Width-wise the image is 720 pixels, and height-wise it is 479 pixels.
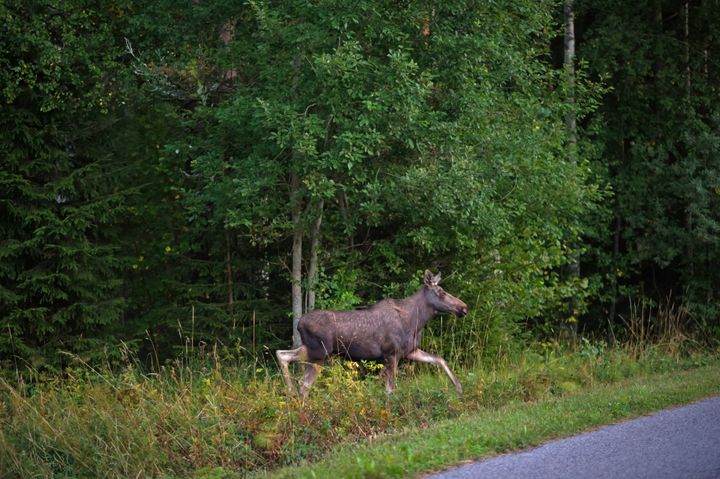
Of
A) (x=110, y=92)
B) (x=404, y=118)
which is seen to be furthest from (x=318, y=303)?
(x=110, y=92)

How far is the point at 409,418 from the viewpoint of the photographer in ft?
35.1

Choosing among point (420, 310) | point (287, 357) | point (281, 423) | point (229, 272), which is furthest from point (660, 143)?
point (281, 423)

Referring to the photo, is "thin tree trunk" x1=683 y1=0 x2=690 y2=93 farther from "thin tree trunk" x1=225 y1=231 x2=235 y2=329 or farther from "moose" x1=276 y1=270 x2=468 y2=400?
"moose" x1=276 y1=270 x2=468 y2=400

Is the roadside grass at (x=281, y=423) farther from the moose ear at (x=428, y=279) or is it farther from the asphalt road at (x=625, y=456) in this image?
the moose ear at (x=428, y=279)

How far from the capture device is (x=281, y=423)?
33.0 feet

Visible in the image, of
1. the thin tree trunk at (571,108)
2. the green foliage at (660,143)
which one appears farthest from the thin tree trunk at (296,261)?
the green foliage at (660,143)

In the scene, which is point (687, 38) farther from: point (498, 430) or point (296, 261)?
point (498, 430)

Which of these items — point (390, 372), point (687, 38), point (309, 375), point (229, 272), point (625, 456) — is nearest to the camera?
point (625, 456)

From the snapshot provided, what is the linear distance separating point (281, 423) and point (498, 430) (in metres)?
2.35

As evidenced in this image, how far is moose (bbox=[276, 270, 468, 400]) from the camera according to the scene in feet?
40.3

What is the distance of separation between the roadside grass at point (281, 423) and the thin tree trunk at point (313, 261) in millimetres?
3079

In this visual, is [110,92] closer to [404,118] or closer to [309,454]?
[404,118]

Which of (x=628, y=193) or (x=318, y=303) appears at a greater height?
(x=628, y=193)

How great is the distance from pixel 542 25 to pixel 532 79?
4.46ft
